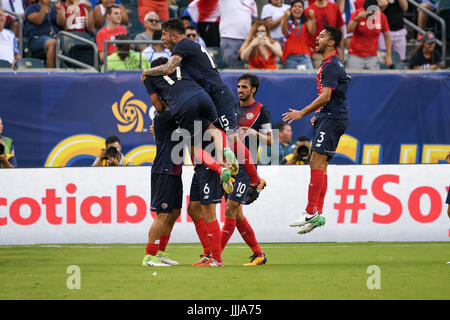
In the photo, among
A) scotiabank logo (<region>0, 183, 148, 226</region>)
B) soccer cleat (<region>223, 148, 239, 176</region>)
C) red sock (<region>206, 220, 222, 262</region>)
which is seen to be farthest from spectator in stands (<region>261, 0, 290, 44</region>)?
red sock (<region>206, 220, 222, 262</region>)

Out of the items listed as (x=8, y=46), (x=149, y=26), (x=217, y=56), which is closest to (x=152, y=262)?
(x=149, y=26)

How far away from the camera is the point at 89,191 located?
1380 centimetres

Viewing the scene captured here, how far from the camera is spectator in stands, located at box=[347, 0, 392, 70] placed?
1683 cm

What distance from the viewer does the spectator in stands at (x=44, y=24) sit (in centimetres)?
1675

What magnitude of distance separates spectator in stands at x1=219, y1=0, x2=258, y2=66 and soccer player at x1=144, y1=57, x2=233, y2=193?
7.62 m

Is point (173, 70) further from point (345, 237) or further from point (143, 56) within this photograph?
point (143, 56)

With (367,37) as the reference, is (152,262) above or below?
below

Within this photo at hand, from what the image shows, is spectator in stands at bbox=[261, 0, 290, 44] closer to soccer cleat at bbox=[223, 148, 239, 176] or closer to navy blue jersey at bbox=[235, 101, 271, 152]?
navy blue jersey at bbox=[235, 101, 271, 152]

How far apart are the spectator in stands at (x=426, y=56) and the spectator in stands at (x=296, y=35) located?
262 cm

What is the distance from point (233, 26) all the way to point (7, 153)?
222 inches

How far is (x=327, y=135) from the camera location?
33.7 ft

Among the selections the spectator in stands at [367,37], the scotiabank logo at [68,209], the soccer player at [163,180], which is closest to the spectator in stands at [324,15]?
the spectator in stands at [367,37]

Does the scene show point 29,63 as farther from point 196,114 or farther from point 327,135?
point 327,135

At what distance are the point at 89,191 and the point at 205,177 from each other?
508 cm
